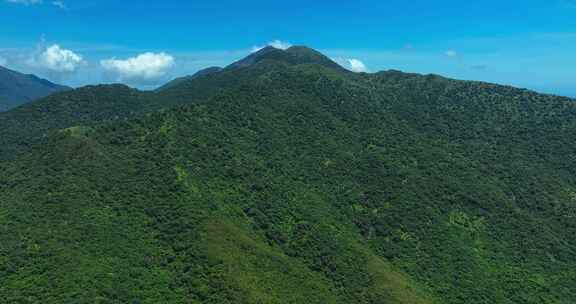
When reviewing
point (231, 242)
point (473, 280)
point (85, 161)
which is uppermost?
point (85, 161)

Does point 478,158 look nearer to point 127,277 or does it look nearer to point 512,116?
point 512,116

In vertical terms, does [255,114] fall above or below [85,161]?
above

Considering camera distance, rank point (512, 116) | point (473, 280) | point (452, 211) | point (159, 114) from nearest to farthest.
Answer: point (473, 280) < point (452, 211) < point (159, 114) < point (512, 116)

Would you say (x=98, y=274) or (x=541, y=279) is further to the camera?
(x=541, y=279)

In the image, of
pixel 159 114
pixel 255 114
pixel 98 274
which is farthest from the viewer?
pixel 255 114

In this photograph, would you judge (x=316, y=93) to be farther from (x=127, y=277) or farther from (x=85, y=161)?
(x=127, y=277)

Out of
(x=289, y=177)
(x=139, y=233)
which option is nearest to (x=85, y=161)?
(x=139, y=233)
